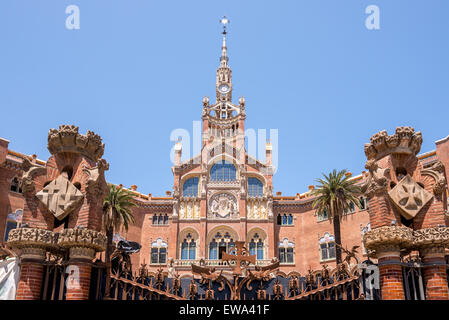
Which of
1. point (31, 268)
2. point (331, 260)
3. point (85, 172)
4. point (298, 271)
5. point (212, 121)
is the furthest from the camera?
point (212, 121)

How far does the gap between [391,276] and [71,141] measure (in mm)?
11419

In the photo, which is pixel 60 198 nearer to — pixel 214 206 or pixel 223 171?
pixel 214 206

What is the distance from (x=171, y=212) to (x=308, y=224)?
52.2 ft

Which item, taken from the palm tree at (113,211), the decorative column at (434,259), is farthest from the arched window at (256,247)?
the decorative column at (434,259)

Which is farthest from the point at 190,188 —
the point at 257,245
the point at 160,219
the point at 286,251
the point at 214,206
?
the point at 286,251

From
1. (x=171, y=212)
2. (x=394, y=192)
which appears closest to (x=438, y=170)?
(x=394, y=192)

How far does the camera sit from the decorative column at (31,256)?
13.3m

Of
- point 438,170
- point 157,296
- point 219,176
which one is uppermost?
point 219,176

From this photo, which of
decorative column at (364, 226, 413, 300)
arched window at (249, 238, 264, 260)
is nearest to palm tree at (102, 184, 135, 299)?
arched window at (249, 238, 264, 260)

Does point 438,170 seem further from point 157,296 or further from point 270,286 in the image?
point 157,296

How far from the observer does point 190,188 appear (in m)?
50.8

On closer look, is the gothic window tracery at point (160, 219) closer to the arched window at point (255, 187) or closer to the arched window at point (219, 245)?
the arched window at point (219, 245)

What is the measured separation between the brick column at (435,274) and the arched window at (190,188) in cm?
3792

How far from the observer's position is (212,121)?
181 ft
